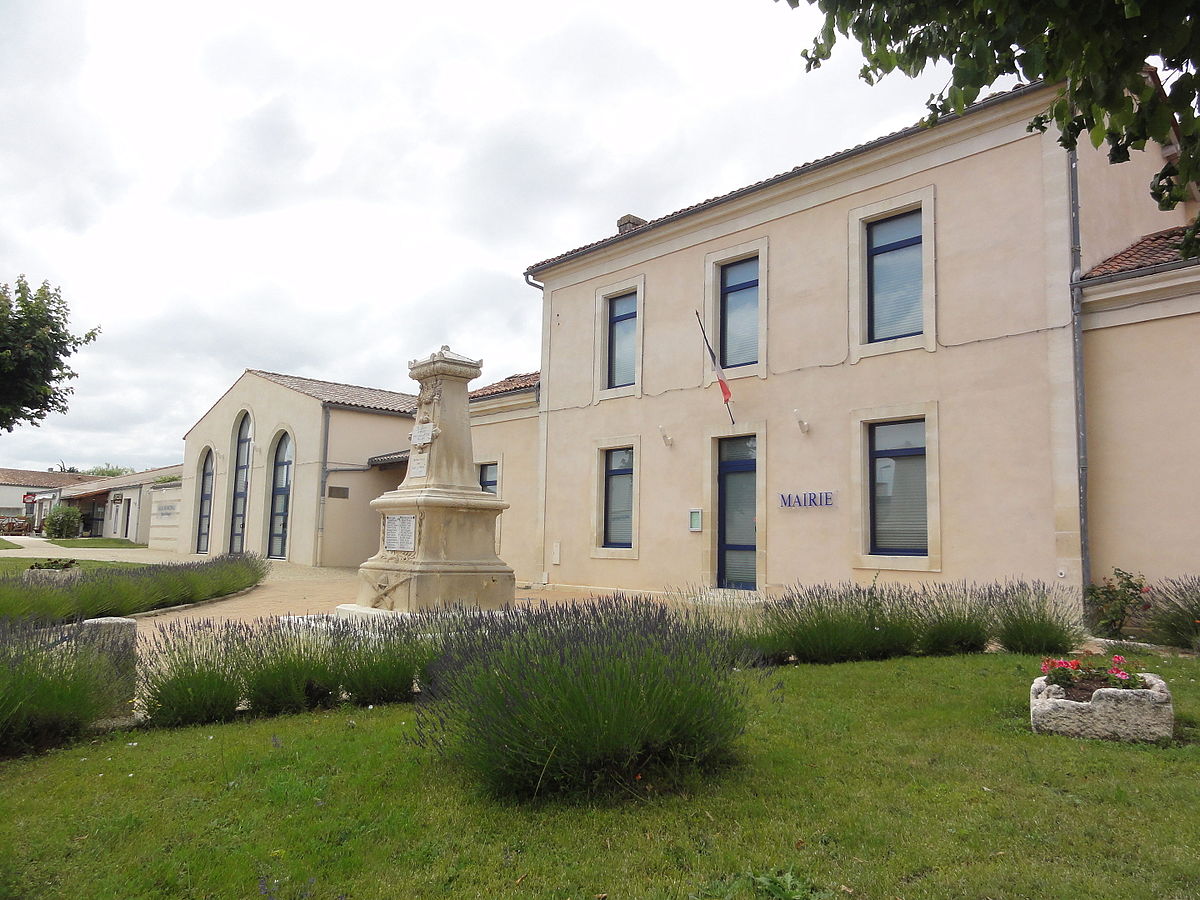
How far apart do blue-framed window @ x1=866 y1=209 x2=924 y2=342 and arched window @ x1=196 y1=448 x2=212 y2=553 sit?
23931 mm

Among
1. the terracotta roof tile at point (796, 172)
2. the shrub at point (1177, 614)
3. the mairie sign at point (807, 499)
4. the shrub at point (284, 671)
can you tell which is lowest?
the shrub at point (284, 671)

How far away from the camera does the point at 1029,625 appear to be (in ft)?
24.4

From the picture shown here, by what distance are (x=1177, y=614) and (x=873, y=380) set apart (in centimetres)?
466

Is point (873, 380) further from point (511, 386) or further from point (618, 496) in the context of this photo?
point (511, 386)

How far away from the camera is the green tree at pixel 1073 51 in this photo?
272 centimetres

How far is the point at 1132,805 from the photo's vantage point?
3.48 meters

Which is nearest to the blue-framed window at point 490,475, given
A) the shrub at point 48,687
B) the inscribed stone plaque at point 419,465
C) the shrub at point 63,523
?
the inscribed stone plaque at point 419,465

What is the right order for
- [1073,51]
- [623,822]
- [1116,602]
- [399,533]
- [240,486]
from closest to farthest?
[1073,51] < [623,822] < [1116,602] < [399,533] < [240,486]

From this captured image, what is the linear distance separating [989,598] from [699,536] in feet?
19.0

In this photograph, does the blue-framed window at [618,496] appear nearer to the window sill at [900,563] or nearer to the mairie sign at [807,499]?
the mairie sign at [807,499]

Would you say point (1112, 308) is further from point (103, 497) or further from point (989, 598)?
point (103, 497)

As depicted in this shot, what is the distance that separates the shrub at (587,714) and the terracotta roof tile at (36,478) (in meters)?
77.0

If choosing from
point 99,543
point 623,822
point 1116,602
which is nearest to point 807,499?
point 1116,602

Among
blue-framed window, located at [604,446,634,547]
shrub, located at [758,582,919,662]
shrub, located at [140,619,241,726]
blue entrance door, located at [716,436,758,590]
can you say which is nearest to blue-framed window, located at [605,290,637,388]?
blue-framed window, located at [604,446,634,547]
